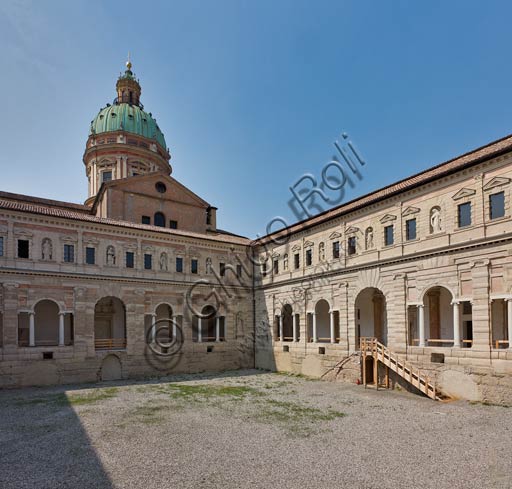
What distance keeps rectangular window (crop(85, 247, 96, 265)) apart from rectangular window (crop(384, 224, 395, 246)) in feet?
69.8

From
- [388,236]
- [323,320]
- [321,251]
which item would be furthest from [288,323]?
[388,236]

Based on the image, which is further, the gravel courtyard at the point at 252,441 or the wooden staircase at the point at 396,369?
the wooden staircase at the point at 396,369

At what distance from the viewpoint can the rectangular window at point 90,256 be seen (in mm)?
30203

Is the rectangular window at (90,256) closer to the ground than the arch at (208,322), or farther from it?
farther from it

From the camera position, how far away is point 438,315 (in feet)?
84.4

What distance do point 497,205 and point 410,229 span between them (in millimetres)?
5390

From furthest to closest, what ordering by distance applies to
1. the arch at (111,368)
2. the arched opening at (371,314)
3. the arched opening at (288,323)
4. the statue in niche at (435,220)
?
the arched opening at (288,323), the arch at (111,368), the arched opening at (371,314), the statue in niche at (435,220)

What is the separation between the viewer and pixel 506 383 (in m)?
19.3

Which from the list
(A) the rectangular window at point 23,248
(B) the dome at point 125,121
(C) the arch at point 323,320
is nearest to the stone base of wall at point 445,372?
(C) the arch at point 323,320

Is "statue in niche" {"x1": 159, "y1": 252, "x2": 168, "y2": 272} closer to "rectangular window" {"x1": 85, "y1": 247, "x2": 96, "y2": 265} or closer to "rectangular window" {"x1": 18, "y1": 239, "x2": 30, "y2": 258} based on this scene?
"rectangular window" {"x1": 85, "y1": 247, "x2": 96, "y2": 265}

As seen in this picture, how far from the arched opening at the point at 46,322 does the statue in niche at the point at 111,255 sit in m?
5.44

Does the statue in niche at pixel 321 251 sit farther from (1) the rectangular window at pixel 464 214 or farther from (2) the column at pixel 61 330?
(2) the column at pixel 61 330

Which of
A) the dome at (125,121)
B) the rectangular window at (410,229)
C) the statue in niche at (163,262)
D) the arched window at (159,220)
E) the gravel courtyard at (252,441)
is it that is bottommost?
the gravel courtyard at (252,441)

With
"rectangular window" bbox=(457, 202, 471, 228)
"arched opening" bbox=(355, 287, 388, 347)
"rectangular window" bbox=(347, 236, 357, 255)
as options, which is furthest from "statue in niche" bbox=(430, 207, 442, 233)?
"arched opening" bbox=(355, 287, 388, 347)
